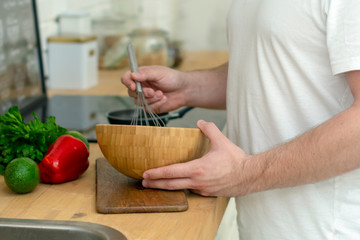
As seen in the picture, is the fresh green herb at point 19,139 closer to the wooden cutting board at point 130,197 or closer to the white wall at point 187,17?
the wooden cutting board at point 130,197

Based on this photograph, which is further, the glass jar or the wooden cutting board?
the glass jar

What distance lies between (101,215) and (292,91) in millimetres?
407

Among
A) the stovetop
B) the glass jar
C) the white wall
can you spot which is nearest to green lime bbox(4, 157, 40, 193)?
the stovetop

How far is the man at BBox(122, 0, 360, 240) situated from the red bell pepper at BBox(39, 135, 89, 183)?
6.5 inches

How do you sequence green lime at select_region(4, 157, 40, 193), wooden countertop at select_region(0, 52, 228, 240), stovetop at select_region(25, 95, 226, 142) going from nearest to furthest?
wooden countertop at select_region(0, 52, 228, 240)
green lime at select_region(4, 157, 40, 193)
stovetop at select_region(25, 95, 226, 142)

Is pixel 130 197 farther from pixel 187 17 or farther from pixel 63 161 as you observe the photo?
pixel 187 17

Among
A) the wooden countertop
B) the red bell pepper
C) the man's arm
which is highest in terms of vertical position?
the man's arm

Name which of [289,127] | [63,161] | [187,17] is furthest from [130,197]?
[187,17]

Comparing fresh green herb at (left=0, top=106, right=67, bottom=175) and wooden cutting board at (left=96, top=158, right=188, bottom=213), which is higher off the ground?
fresh green herb at (left=0, top=106, right=67, bottom=175)

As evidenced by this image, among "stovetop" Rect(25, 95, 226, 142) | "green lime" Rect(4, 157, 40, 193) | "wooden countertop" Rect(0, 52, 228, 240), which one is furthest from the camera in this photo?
"stovetop" Rect(25, 95, 226, 142)

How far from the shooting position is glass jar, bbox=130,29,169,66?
251 cm

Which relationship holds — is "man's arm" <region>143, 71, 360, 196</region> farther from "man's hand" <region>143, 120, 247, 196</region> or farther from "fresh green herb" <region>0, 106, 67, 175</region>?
"fresh green herb" <region>0, 106, 67, 175</region>

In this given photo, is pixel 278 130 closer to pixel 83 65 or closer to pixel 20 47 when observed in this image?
pixel 20 47

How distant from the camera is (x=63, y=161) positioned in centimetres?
107
